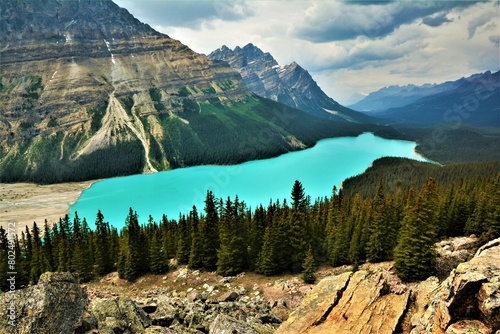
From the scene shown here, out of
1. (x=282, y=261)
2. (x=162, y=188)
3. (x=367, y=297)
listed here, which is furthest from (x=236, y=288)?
(x=162, y=188)

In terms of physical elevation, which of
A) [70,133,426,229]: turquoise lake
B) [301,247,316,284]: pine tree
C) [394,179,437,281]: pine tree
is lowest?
[70,133,426,229]: turquoise lake

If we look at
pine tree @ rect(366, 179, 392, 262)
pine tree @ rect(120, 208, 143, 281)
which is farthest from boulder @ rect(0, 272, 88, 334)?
pine tree @ rect(366, 179, 392, 262)

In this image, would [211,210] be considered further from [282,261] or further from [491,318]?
[491,318]

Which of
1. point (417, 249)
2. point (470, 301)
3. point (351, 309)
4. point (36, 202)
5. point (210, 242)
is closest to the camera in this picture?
point (470, 301)

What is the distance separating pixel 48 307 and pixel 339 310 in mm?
18463

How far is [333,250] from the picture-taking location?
5225 centimetres

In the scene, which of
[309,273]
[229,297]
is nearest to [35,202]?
[229,297]

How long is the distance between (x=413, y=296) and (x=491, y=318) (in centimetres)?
782

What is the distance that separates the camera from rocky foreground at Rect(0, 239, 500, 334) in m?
13.0

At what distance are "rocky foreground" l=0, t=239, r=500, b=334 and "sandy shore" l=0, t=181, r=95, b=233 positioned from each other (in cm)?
11975

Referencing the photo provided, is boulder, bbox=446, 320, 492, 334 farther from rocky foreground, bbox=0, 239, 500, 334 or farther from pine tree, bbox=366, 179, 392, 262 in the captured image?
pine tree, bbox=366, 179, 392, 262

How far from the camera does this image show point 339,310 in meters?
19.2

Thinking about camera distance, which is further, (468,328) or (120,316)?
(120,316)

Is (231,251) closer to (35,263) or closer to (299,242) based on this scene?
(299,242)
